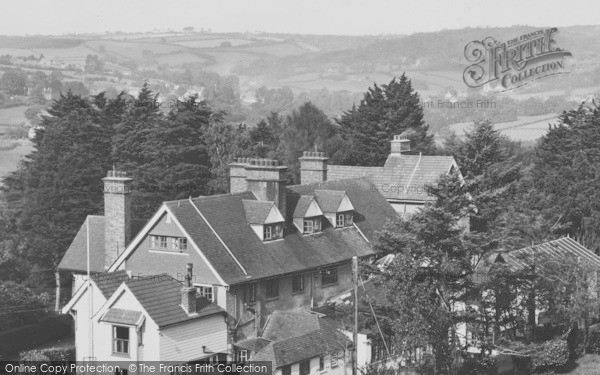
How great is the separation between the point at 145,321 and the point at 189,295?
2.09m

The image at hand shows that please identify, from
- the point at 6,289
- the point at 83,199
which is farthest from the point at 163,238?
the point at 83,199

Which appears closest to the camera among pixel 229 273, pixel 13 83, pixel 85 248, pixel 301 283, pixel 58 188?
pixel 229 273

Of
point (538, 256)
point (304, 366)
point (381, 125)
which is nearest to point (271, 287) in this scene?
point (304, 366)

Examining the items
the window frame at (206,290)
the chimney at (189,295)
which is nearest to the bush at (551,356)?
the window frame at (206,290)

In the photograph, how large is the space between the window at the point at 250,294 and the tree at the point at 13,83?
10309cm

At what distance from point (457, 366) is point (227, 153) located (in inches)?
1264

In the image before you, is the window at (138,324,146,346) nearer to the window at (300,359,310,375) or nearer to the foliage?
A: the window at (300,359,310,375)

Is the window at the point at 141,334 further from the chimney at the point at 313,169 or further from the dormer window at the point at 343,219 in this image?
the chimney at the point at 313,169

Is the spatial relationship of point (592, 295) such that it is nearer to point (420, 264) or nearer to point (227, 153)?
point (420, 264)

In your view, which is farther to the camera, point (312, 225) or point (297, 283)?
point (312, 225)

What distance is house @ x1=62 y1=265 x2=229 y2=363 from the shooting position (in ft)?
128

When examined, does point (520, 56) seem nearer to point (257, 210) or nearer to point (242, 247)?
point (257, 210)

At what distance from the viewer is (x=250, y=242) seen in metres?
45.1

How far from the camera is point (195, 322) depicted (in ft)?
133
